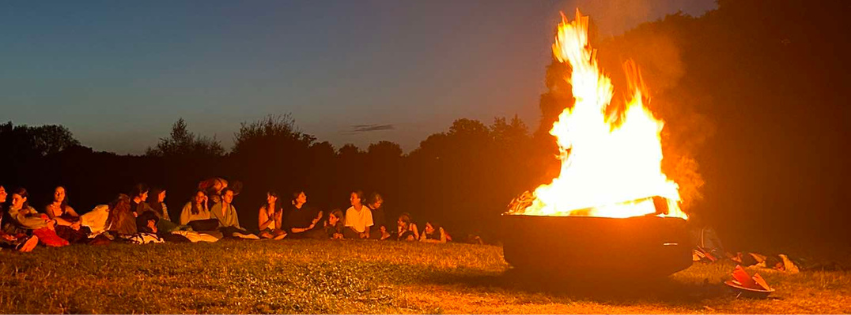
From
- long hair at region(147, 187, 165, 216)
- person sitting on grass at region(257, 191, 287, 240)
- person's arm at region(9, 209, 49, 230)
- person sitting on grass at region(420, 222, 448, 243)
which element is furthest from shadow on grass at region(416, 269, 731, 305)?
long hair at region(147, 187, 165, 216)

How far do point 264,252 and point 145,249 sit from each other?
70.4 inches

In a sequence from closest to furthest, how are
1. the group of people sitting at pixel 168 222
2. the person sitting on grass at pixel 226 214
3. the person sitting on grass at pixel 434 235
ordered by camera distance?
the group of people sitting at pixel 168 222 < the person sitting on grass at pixel 226 214 < the person sitting on grass at pixel 434 235

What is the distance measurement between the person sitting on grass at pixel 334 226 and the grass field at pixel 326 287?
11.8 feet

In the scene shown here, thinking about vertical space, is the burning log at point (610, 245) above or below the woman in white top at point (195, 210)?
below

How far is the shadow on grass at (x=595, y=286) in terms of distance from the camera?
857cm

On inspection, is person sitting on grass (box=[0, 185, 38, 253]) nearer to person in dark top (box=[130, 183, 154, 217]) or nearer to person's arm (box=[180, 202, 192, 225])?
person in dark top (box=[130, 183, 154, 217])

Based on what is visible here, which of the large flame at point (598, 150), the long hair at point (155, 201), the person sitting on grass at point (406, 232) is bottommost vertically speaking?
the person sitting on grass at point (406, 232)

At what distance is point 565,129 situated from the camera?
10930 mm

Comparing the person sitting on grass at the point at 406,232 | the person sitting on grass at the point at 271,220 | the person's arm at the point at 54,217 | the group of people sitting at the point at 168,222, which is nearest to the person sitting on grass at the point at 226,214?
the group of people sitting at the point at 168,222

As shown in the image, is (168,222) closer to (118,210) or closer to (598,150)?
(118,210)

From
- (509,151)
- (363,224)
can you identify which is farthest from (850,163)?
(363,224)

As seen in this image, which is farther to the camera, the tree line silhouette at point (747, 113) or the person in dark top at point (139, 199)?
the tree line silhouette at point (747, 113)

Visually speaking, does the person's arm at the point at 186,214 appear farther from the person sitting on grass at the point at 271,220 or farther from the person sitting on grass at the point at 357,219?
the person sitting on grass at the point at 357,219

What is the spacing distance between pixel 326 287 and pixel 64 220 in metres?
6.42
